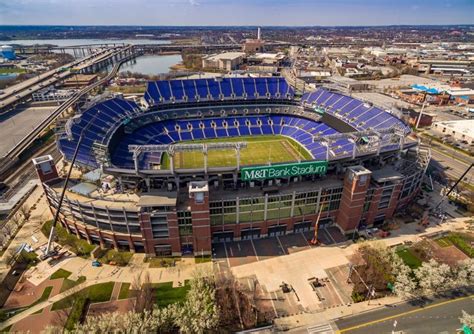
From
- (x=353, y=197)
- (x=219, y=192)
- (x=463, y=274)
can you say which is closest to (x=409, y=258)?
(x=463, y=274)

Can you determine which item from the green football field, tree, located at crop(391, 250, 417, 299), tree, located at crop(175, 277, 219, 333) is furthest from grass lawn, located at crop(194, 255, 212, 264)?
the green football field

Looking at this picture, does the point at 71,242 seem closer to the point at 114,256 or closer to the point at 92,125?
the point at 114,256

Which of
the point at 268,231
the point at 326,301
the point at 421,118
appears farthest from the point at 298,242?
the point at 421,118

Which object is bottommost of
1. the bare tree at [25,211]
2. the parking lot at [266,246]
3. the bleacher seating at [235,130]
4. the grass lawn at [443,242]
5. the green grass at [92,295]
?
the grass lawn at [443,242]

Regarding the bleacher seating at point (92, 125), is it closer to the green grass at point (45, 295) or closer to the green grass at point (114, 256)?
the green grass at point (114, 256)

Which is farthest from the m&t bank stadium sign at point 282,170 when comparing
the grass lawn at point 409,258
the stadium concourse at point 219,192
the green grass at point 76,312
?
the green grass at point 76,312

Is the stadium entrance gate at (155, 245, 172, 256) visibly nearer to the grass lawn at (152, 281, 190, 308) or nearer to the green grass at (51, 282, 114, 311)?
the grass lawn at (152, 281, 190, 308)
